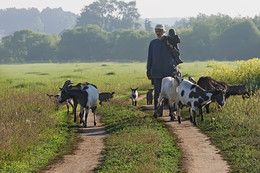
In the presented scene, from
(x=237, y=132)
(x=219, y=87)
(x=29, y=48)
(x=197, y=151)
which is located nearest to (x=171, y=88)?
(x=237, y=132)

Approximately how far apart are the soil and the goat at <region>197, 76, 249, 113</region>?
94.9 inches

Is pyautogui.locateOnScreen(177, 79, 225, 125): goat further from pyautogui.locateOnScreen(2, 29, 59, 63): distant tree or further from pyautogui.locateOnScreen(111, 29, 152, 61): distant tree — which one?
pyautogui.locateOnScreen(2, 29, 59, 63): distant tree

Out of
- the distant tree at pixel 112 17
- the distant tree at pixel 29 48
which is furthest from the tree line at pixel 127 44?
the distant tree at pixel 112 17

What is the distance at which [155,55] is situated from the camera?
14758mm

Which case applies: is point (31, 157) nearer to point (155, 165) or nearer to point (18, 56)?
point (155, 165)

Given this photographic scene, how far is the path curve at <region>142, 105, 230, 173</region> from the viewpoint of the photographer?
9.01 metres

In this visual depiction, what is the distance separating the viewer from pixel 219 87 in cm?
1588

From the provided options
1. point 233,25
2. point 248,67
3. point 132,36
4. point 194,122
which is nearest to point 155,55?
point 194,122

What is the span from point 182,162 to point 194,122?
4.21 metres

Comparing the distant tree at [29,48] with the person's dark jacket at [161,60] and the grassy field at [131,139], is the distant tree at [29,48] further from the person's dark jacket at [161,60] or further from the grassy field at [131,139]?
the person's dark jacket at [161,60]

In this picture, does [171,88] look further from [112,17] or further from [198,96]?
[112,17]

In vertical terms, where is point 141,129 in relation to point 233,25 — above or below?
below

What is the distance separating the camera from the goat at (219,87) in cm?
1539

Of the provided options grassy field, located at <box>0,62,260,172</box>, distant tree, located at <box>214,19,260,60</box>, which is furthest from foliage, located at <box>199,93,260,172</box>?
distant tree, located at <box>214,19,260,60</box>
